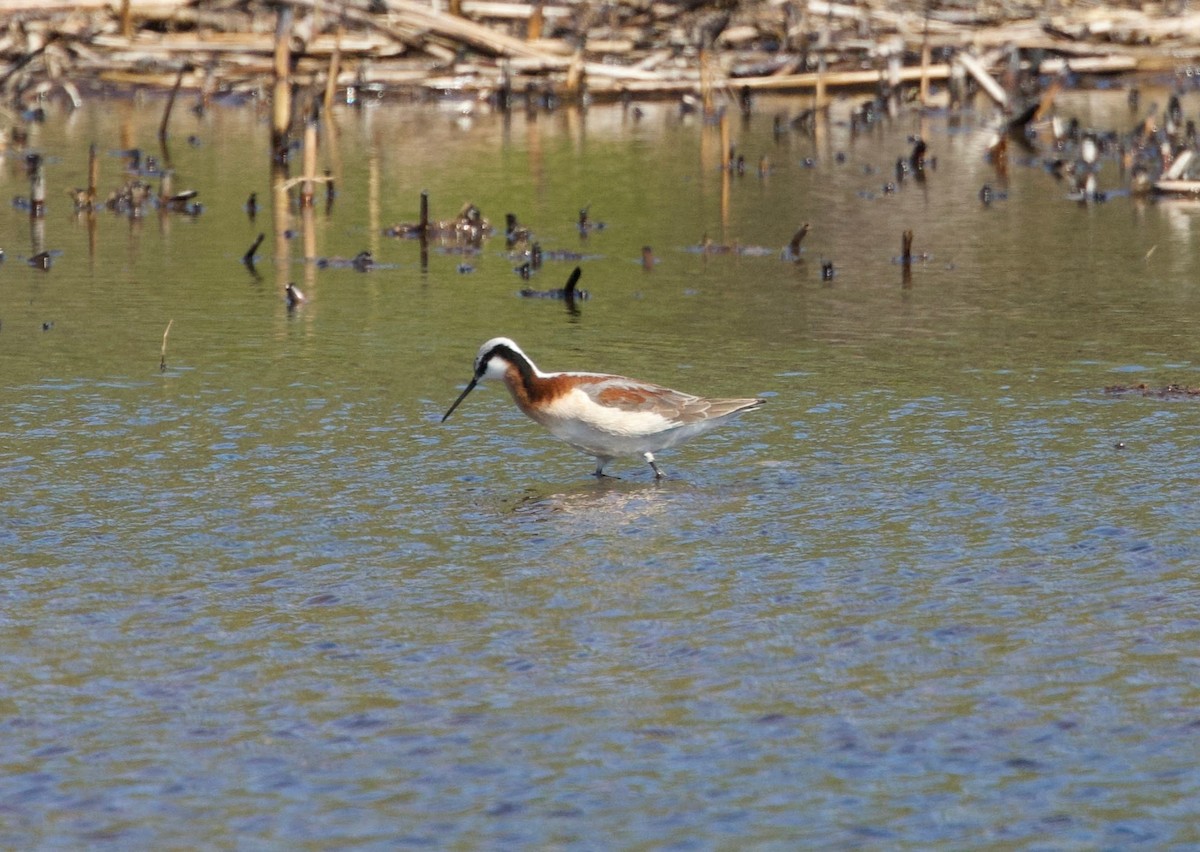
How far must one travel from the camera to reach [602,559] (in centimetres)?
1123

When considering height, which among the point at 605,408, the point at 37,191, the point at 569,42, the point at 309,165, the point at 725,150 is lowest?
the point at 605,408

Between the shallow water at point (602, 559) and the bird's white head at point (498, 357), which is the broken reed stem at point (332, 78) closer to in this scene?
the shallow water at point (602, 559)

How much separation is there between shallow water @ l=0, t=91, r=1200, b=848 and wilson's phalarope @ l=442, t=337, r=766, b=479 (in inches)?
15.2

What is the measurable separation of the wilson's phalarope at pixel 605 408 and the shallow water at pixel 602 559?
1.26 feet

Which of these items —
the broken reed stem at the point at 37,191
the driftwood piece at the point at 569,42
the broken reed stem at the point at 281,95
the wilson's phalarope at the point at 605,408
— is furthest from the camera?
the driftwood piece at the point at 569,42

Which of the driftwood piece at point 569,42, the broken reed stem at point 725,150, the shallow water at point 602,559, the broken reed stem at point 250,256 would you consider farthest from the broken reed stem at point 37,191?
the driftwood piece at point 569,42

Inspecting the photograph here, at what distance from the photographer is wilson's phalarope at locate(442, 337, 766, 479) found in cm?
1289

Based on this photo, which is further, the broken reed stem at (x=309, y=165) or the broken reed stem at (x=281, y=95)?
the broken reed stem at (x=281, y=95)

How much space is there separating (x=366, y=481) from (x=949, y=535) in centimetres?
417

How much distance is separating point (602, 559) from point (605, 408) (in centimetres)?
187

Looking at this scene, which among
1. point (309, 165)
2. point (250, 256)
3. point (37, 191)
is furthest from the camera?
point (309, 165)

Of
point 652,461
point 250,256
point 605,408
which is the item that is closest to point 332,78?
point 250,256

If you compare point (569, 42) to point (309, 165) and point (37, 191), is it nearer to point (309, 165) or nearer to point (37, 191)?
point (309, 165)

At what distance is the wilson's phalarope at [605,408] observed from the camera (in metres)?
12.9
